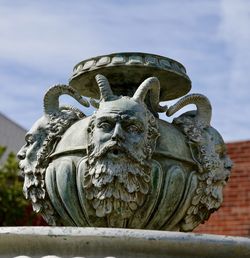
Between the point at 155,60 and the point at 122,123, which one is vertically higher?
the point at 155,60

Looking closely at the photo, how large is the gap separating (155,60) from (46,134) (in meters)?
0.88

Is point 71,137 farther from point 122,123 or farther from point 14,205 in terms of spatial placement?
point 14,205

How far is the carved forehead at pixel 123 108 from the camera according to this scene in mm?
4711

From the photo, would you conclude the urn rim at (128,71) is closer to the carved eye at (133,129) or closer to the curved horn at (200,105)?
the curved horn at (200,105)

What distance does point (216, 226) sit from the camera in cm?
1148

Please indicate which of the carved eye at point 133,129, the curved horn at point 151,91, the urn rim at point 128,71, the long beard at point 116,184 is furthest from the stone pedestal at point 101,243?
the urn rim at point 128,71

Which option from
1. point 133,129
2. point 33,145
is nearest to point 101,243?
point 133,129

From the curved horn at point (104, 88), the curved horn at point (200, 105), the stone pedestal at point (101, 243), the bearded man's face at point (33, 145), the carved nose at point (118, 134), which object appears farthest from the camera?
the curved horn at point (200, 105)

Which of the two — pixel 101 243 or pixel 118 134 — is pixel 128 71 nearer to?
pixel 118 134

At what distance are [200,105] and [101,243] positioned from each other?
1.87 metres

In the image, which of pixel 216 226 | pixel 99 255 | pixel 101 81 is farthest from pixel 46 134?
pixel 216 226

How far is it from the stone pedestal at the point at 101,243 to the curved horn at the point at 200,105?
1.60m

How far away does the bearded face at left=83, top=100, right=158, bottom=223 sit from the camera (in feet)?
15.3

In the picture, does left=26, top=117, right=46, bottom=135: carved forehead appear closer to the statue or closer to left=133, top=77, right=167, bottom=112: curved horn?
the statue
